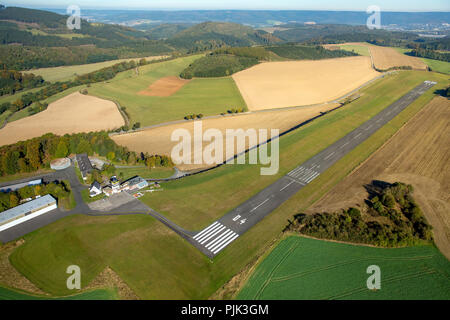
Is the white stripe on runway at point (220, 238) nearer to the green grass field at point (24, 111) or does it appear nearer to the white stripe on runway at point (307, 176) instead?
the white stripe on runway at point (307, 176)

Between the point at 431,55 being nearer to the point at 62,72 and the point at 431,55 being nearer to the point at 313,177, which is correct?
the point at 313,177

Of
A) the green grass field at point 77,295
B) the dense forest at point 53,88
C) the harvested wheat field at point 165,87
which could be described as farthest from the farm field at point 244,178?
the dense forest at point 53,88

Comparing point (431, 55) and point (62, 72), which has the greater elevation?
point (431, 55)

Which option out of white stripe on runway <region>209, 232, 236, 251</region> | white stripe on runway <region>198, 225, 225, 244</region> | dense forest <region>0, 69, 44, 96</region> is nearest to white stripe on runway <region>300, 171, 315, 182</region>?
white stripe on runway <region>209, 232, 236, 251</region>


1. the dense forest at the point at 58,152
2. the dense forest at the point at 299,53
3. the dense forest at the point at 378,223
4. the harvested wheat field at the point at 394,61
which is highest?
the dense forest at the point at 299,53

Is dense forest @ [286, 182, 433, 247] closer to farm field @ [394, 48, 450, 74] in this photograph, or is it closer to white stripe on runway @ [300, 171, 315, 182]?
white stripe on runway @ [300, 171, 315, 182]

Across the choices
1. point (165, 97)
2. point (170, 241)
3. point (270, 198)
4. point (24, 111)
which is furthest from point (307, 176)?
point (24, 111)
